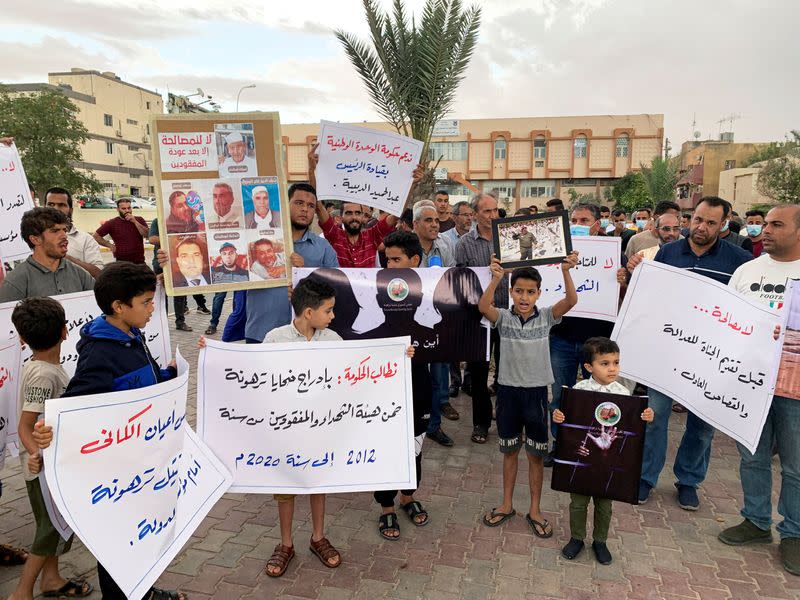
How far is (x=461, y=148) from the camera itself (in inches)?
2167

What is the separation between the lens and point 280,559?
3.35 m

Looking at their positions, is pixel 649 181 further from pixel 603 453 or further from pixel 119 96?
pixel 119 96

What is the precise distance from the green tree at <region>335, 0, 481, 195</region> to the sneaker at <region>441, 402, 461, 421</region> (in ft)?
25.8

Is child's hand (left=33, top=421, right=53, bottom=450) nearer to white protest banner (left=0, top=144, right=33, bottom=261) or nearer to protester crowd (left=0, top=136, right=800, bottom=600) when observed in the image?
protester crowd (left=0, top=136, right=800, bottom=600)

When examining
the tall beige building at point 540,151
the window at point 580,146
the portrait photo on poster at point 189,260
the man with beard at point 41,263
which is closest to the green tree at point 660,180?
the tall beige building at point 540,151

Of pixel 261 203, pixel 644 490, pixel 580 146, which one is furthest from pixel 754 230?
pixel 580 146

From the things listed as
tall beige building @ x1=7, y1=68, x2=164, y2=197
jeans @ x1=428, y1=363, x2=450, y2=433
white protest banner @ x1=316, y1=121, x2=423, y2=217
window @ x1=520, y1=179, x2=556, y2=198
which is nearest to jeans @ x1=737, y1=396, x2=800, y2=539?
jeans @ x1=428, y1=363, x2=450, y2=433

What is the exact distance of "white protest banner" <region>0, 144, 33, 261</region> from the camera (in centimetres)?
478

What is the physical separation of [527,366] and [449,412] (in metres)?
2.53

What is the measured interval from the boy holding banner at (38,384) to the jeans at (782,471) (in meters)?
4.45

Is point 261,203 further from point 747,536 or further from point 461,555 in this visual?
point 747,536

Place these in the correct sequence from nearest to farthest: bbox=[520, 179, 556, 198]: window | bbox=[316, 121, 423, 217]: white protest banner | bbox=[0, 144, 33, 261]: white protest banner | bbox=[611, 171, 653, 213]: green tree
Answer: bbox=[0, 144, 33, 261]: white protest banner
bbox=[316, 121, 423, 217]: white protest banner
bbox=[611, 171, 653, 213]: green tree
bbox=[520, 179, 556, 198]: window

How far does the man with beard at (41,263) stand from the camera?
373 centimetres

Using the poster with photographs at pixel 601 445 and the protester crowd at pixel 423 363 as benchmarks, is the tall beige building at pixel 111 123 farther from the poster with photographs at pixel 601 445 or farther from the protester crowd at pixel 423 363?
the poster with photographs at pixel 601 445
